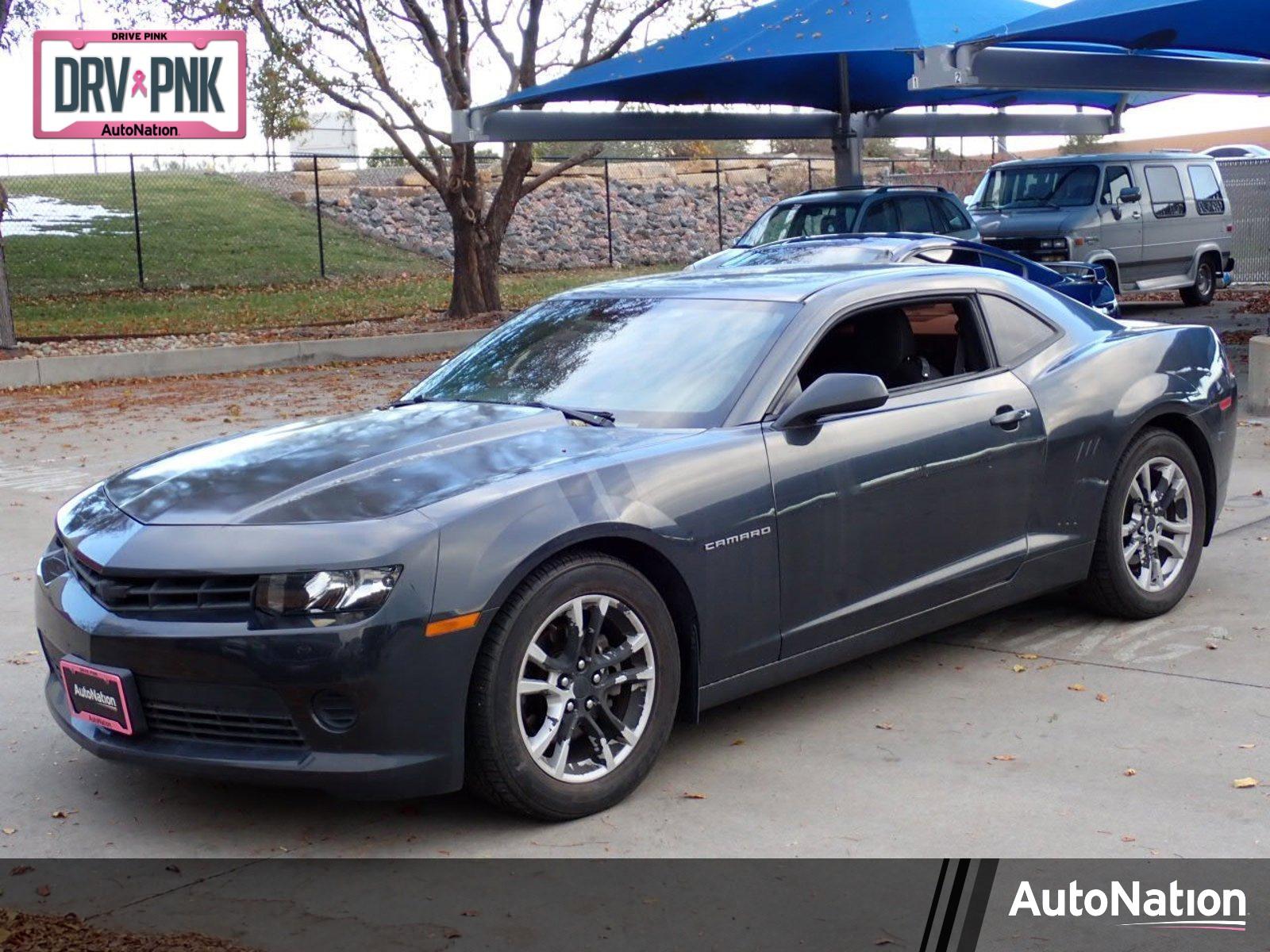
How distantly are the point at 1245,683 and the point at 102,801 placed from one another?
386cm

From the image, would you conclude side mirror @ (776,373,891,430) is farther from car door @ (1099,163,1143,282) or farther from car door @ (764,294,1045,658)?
car door @ (1099,163,1143,282)

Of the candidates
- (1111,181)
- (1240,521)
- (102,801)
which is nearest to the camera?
(102,801)

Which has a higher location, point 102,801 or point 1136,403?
point 1136,403

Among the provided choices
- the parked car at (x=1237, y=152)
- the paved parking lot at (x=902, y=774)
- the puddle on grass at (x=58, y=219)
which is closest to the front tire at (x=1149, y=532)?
the paved parking lot at (x=902, y=774)

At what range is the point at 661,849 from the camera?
4172 millimetres

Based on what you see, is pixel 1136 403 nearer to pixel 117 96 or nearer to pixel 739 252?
pixel 739 252

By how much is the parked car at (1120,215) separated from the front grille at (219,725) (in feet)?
53.2

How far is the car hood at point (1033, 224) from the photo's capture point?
19.1 meters

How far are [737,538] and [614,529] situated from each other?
488mm

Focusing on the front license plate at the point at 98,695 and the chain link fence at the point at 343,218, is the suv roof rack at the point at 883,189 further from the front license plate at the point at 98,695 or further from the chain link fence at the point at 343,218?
the front license plate at the point at 98,695

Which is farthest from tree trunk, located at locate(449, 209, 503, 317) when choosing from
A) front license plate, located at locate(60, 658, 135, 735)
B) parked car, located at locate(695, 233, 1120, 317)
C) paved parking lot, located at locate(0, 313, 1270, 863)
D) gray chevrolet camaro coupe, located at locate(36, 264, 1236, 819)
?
front license plate, located at locate(60, 658, 135, 735)

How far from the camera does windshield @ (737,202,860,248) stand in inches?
669

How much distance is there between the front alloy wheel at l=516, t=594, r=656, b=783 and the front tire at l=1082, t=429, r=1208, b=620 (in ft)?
→ 7.96

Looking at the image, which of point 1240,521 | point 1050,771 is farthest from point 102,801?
point 1240,521
